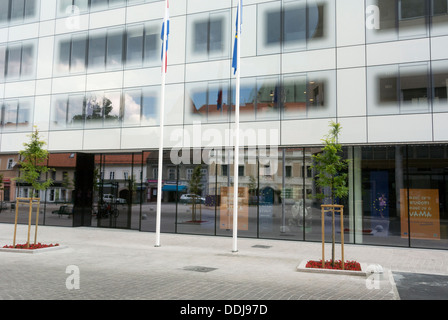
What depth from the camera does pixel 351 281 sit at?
977 cm

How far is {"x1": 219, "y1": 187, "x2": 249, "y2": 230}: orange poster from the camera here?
63.3ft

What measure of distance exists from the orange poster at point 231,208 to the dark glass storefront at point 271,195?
52mm

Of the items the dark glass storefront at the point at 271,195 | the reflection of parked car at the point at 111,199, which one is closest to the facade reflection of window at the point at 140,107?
the dark glass storefront at the point at 271,195

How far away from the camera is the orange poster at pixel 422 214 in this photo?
16.3 meters

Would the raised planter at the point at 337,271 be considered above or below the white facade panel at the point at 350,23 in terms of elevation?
below

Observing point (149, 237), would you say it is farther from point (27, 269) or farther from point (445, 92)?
point (445, 92)

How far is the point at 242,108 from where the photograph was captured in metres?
19.2

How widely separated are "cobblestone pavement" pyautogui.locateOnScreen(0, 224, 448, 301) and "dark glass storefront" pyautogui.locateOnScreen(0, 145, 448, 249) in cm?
121

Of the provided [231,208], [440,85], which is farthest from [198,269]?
[440,85]

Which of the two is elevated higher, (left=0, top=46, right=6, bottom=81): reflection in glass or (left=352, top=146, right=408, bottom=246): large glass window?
(left=0, top=46, right=6, bottom=81): reflection in glass

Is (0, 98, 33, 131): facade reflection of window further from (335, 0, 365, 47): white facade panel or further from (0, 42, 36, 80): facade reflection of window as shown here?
(335, 0, 365, 47): white facade panel

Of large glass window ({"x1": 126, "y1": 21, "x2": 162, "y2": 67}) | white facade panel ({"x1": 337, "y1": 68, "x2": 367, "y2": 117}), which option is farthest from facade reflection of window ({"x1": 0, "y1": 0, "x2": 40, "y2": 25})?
white facade panel ({"x1": 337, "y1": 68, "x2": 367, "y2": 117})

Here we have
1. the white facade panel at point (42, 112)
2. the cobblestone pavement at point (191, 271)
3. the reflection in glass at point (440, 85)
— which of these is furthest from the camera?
the white facade panel at point (42, 112)

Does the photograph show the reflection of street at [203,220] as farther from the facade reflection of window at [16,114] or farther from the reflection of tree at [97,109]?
the reflection of tree at [97,109]
